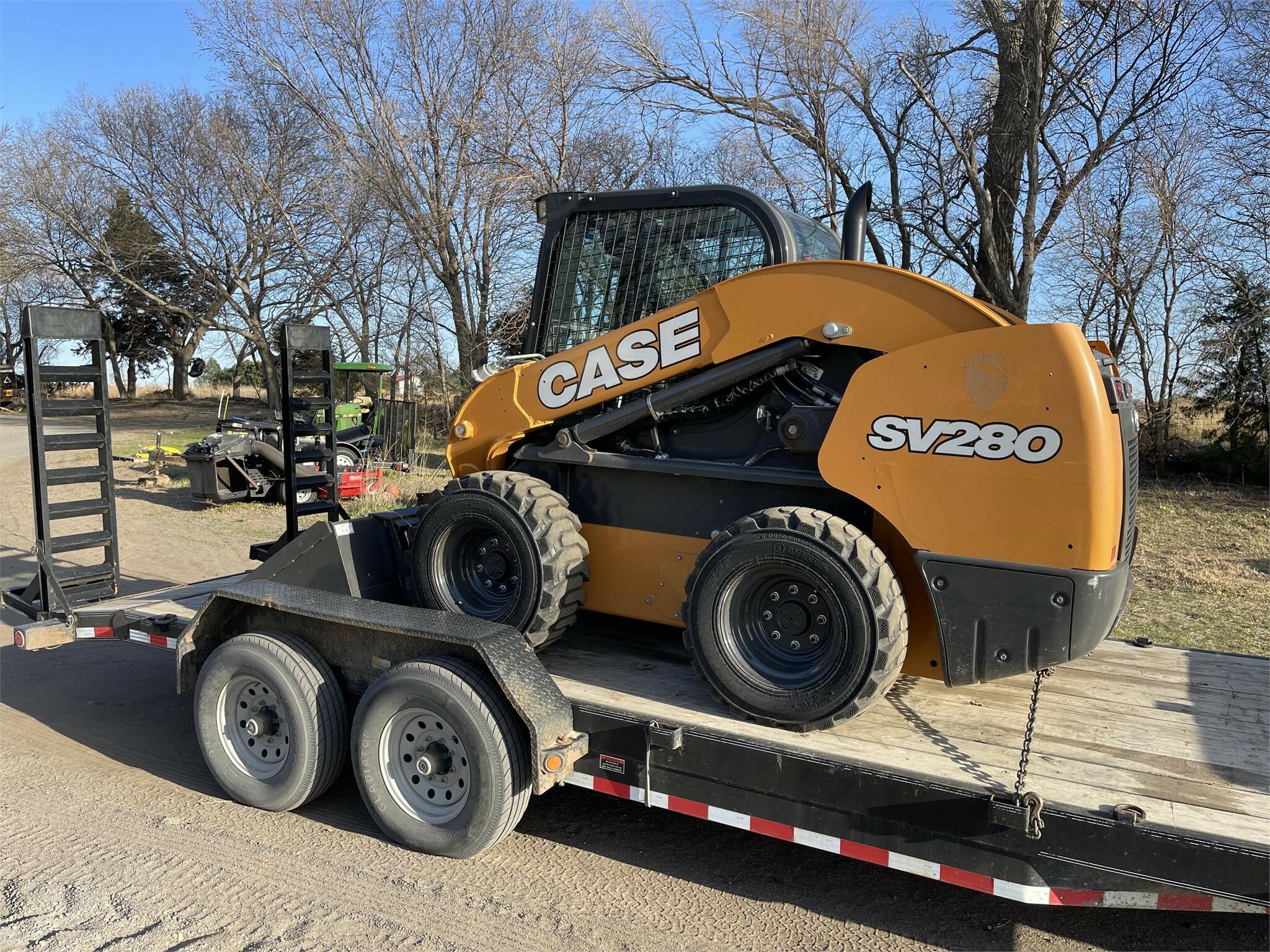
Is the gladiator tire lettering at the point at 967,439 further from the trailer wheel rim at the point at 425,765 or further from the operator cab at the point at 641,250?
the trailer wheel rim at the point at 425,765

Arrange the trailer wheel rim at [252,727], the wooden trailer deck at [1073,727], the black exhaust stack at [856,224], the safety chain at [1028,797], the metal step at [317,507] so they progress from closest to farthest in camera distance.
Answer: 1. the safety chain at [1028,797]
2. the wooden trailer deck at [1073,727]
3. the black exhaust stack at [856,224]
4. the trailer wheel rim at [252,727]
5. the metal step at [317,507]

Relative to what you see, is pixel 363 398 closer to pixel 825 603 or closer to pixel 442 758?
pixel 442 758

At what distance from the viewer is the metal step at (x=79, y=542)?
19.2 ft

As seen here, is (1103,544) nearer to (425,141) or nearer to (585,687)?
(585,687)

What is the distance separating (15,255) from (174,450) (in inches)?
586

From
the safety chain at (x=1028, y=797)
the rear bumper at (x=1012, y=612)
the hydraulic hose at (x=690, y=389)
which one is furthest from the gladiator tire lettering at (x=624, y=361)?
the safety chain at (x=1028, y=797)

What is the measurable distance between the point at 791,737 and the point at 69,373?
16.0ft

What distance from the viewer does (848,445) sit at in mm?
3748

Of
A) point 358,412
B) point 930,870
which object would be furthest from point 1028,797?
point 358,412

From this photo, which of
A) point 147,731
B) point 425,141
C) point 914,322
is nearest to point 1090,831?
point 914,322

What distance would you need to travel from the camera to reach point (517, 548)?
445cm

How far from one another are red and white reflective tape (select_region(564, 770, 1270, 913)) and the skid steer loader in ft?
1.33

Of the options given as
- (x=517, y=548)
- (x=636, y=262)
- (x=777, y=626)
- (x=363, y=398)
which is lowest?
(x=777, y=626)

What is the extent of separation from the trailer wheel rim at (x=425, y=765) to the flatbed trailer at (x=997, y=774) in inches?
19.0
